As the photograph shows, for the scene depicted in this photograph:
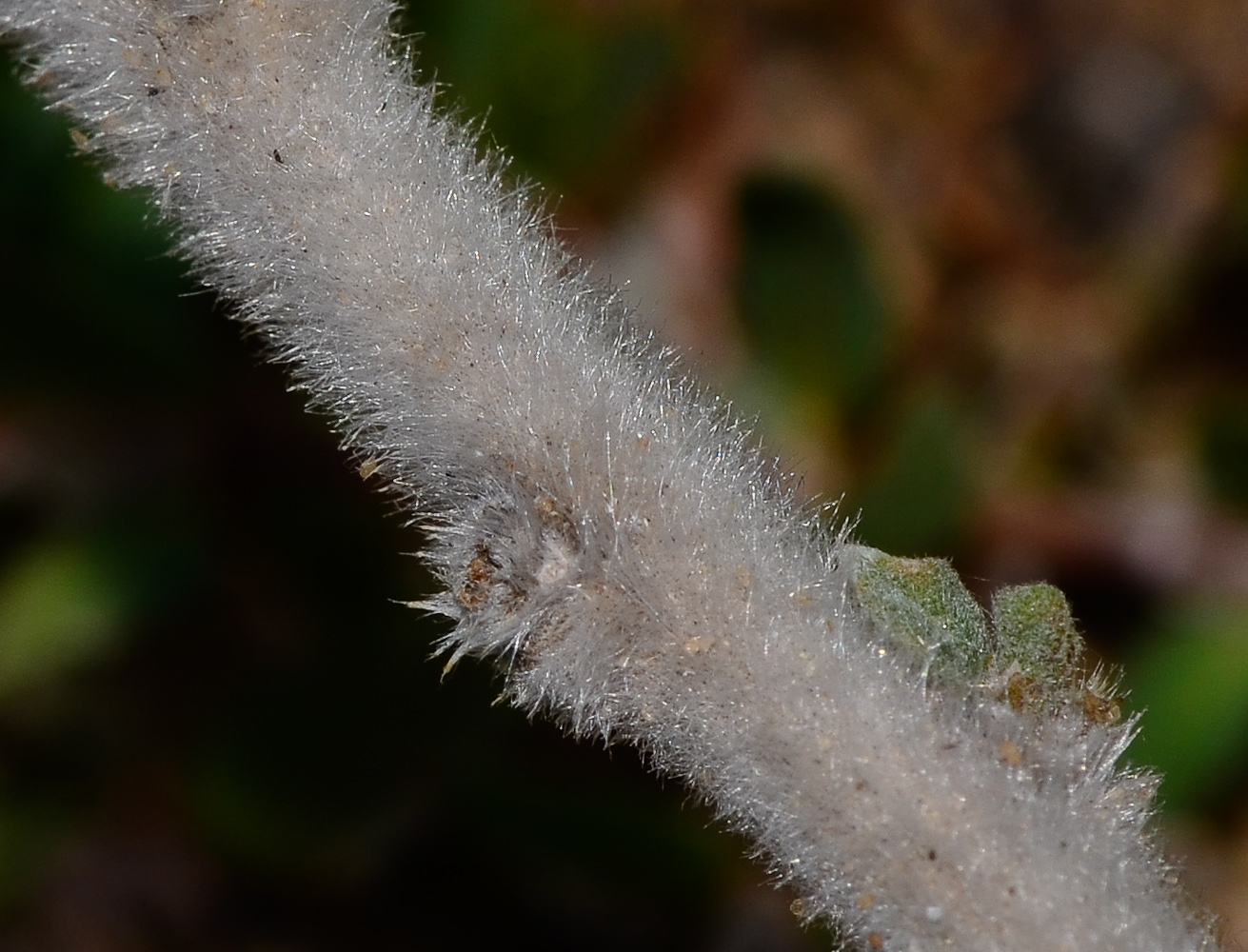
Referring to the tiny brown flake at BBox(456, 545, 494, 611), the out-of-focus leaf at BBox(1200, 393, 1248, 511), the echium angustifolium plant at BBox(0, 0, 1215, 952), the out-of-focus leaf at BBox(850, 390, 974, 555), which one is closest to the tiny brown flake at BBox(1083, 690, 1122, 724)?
the echium angustifolium plant at BBox(0, 0, 1215, 952)

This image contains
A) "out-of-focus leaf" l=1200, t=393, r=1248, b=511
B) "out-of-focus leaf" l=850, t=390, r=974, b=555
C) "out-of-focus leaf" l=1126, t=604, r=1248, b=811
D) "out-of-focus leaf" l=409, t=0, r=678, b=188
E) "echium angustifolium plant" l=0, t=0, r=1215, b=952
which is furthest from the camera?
"out-of-focus leaf" l=1200, t=393, r=1248, b=511

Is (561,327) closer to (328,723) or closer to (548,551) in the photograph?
(548,551)

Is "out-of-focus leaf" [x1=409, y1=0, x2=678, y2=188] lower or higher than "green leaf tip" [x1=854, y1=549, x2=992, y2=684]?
lower

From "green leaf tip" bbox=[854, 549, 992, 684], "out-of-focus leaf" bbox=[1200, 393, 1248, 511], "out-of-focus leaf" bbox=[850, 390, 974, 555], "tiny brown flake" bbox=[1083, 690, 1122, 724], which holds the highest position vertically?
"out-of-focus leaf" bbox=[1200, 393, 1248, 511]

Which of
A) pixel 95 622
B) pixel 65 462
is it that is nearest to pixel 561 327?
pixel 95 622

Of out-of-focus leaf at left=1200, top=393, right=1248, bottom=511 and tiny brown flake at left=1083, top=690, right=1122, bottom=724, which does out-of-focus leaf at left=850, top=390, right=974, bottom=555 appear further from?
tiny brown flake at left=1083, top=690, right=1122, bottom=724

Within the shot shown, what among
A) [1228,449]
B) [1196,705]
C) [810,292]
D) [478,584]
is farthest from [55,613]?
[1228,449]

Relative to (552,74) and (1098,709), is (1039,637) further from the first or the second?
(552,74)

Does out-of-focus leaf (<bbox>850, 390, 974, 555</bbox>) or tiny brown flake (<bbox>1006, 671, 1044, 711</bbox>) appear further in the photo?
out-of-focus leaf (<bbox>850, 390, 974, 555</bbox>)

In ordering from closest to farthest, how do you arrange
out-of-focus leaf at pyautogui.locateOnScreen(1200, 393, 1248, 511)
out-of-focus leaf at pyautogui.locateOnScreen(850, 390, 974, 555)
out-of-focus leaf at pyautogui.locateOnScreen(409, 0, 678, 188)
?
out-of-focus leaf at pyautogui.locateOnScreen(850, 390, 974, 555) < out-of-focus leaf at pyautogui.locateOnScreen(409, 0, 678, 188) < out-of-focus leaf at pyautogui.locateOnScreen(1200, 393, 1248, 511)
